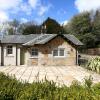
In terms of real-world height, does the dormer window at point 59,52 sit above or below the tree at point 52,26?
below

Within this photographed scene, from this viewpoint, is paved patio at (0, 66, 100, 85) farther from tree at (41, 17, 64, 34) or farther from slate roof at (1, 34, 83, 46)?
tree at (41, 17, 64, 34)

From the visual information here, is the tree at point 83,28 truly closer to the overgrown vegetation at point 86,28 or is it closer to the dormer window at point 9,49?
the overgrown vegetation at point 86,28

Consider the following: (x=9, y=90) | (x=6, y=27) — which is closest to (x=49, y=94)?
(x=9, y=90)

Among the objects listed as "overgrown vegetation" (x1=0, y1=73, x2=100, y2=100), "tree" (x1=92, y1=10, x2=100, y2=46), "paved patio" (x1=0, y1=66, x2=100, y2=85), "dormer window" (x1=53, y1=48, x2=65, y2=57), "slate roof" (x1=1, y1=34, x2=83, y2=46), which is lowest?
"paved patio" (x1=0, y1=66, x2=100, y2=85)

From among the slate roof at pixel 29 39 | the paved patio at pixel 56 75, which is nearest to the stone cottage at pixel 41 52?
the slate roof at pixel 29 39

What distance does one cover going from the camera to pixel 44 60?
28891 millimetres

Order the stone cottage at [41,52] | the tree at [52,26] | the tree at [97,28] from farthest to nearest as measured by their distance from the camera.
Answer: the tree at [52,26] < the tree at [97,28] < the stone cottage at [41,52]

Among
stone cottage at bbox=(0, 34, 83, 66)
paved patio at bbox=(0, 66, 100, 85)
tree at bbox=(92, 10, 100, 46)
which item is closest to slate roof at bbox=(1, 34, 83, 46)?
stone cottage at bbox=(0, 34, 83, 66)

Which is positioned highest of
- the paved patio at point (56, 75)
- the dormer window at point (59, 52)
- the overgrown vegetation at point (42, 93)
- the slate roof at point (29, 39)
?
the slate roof at point (29, 39)

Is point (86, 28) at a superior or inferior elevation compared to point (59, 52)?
Result: superior

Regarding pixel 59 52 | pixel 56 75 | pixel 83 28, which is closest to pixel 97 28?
pixel 83 28

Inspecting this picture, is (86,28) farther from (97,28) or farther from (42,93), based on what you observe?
(42,93)

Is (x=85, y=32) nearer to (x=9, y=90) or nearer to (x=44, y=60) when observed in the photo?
(x=44, y=60)

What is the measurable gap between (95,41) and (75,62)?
38454 mm
